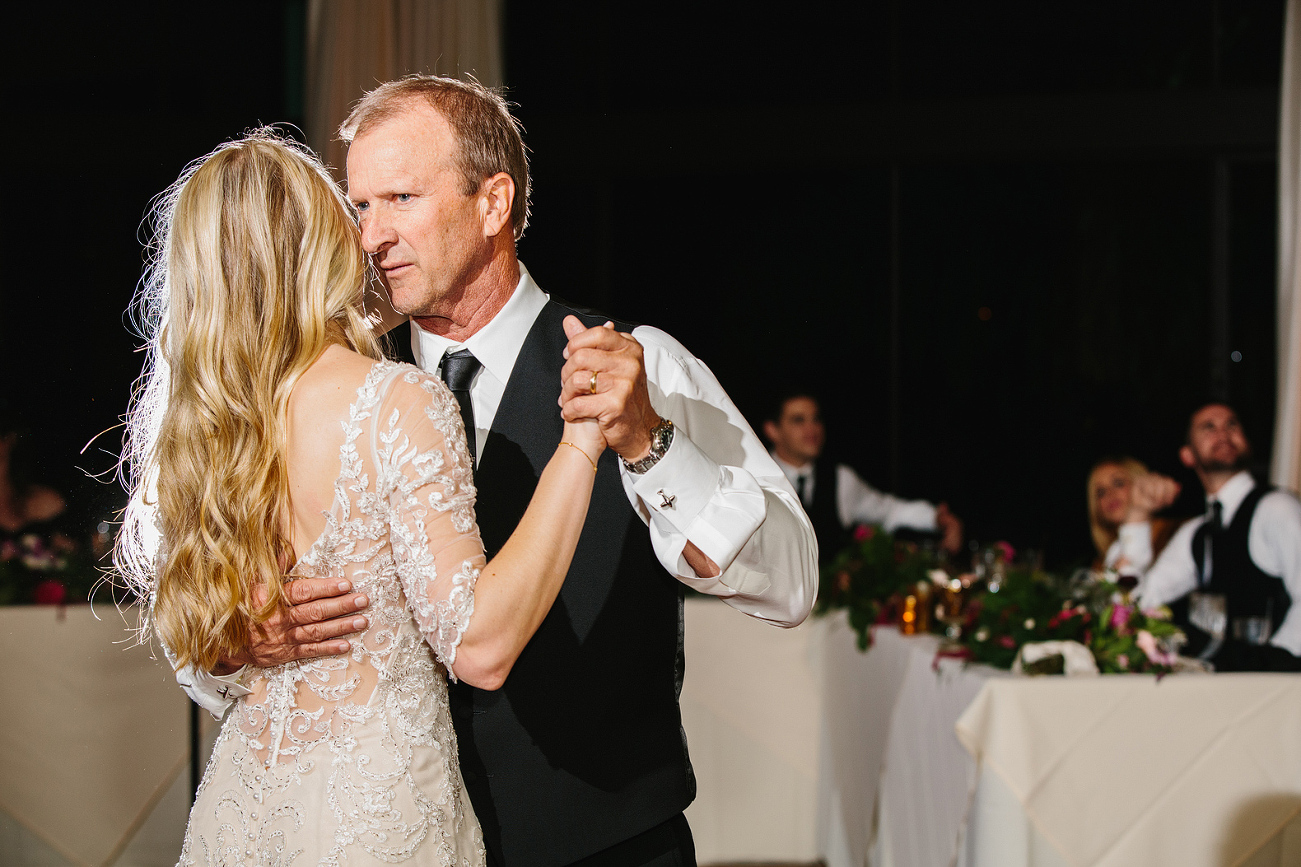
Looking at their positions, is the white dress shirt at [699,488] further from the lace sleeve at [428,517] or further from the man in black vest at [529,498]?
the lace sleeve at [428,517]

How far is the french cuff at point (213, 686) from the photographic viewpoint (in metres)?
1.14

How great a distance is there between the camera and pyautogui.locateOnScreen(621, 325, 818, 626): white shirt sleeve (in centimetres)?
110

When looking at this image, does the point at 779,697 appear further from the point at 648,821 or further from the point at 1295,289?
the point at 1295,289

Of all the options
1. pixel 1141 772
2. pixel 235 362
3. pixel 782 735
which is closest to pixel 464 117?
pixel 235 362

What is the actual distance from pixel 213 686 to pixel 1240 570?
328 centimetres

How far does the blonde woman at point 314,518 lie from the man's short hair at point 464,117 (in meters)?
0.12

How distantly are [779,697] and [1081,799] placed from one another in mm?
1474

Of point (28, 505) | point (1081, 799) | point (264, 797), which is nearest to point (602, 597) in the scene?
point (264, 797)

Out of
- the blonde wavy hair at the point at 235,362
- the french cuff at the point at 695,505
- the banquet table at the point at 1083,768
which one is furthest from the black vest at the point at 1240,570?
the blonde wavy hair at the point at 235,362

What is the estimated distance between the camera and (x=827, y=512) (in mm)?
4094

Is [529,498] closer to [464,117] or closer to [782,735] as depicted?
[464,117]

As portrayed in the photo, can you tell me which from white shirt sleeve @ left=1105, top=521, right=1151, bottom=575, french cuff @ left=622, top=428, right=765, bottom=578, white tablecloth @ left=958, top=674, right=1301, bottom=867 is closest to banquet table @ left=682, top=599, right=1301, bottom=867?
white tablecloth @ left=958, top=674, right=1301, bottom=867

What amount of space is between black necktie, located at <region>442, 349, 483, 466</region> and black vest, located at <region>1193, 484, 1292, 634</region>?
290cm

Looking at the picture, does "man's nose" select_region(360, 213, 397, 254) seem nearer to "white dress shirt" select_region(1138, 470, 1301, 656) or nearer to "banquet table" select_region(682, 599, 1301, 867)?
"banquet table" select_region(682, 599, 1301, 867)
